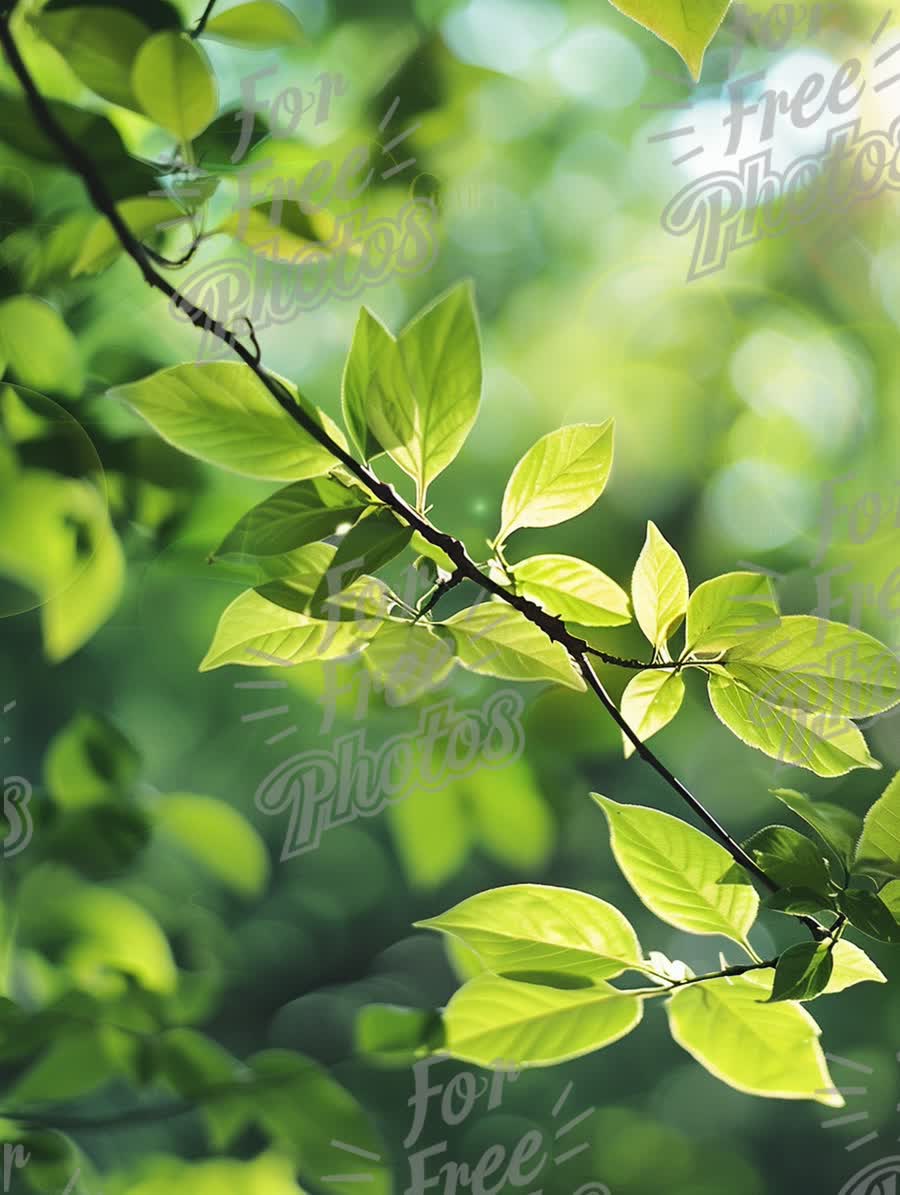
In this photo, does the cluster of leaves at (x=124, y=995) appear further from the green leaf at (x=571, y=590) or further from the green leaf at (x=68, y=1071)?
the green leaf at (x=571, y=590)

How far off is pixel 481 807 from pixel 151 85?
11.9 inches

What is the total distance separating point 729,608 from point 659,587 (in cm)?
2

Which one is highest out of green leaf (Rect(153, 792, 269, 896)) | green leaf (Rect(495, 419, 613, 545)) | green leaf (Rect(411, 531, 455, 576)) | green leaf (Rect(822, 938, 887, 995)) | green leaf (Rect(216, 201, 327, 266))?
green leaf (Rect(216, 201, 327, 266))

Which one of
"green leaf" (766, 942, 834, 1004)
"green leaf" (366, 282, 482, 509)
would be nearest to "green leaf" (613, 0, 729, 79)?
"green leaf" (366, 282, 482, 509)

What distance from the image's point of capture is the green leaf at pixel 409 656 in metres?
0.18

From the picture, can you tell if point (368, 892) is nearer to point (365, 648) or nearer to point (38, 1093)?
point (38, 1093)

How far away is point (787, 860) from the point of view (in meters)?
0.17

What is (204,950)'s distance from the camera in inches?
16.4

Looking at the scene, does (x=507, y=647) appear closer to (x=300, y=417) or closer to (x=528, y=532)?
(x=300, y=417)

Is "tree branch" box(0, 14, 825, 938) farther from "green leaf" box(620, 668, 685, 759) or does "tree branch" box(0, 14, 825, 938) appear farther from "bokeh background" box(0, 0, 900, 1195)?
"bokeh background" box(0, 0, 900, 1195)

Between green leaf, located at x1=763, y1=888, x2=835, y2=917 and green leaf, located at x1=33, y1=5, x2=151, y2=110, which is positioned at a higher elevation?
green leaf, located at x1=33, y1=5, x2=151, y2=110

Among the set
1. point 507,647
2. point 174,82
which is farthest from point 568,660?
point 174,82

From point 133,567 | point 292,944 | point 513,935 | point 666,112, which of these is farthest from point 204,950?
point 666,112

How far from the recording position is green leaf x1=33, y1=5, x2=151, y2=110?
0.17 meters
